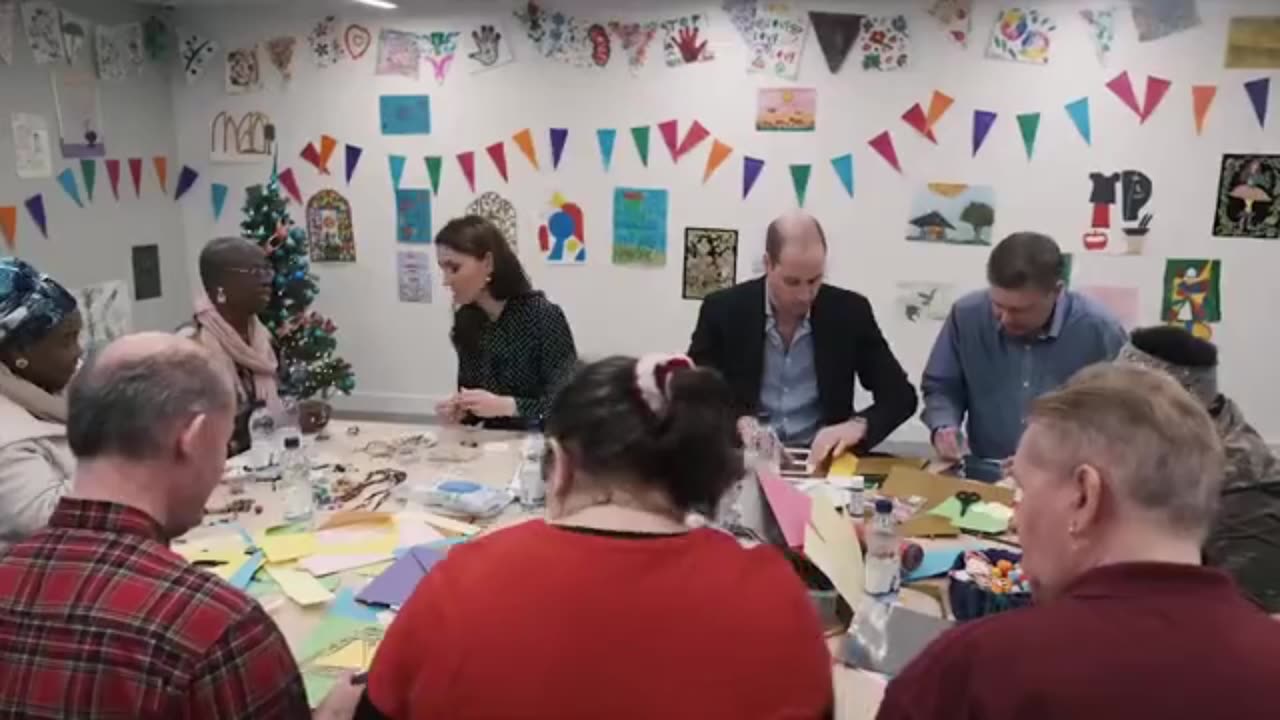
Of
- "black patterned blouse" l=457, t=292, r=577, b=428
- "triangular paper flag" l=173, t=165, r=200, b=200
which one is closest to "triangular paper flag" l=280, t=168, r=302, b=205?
"triangular paper flag" l=173, t=165, r=200, b=200

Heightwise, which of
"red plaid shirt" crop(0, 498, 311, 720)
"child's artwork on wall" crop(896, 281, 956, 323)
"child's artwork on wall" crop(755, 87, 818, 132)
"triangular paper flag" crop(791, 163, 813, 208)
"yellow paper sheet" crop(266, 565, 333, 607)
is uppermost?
"child's artwork on wall" crop(755, 87, 818, 132)

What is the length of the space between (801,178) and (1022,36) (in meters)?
1.16

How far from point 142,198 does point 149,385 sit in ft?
14.6

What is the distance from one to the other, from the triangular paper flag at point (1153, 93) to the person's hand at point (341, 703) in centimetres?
429

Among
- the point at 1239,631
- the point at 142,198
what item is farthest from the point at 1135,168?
the point at 142,198

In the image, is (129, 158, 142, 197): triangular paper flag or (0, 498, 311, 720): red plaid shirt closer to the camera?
(0, 498, 311, 720): red plaid shirt

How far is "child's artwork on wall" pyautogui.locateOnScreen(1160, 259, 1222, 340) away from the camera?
4441 mm

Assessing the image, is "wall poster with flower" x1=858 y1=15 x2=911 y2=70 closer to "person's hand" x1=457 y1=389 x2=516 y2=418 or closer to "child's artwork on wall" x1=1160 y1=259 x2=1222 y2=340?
"child's artwork on wall" x1=1160 y1=259 x2=1222 y2=340

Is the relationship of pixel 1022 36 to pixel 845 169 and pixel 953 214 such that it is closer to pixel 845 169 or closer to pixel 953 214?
pixel 953 214

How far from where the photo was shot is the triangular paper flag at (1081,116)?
4.40 metres

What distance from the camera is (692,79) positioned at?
15.5 feet

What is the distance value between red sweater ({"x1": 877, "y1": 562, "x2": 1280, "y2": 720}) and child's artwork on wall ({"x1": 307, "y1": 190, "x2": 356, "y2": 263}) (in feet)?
15.6

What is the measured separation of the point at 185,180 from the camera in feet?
17.8

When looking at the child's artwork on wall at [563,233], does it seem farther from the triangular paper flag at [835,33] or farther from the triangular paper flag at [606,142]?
the triangular paper flag at [835,33]
